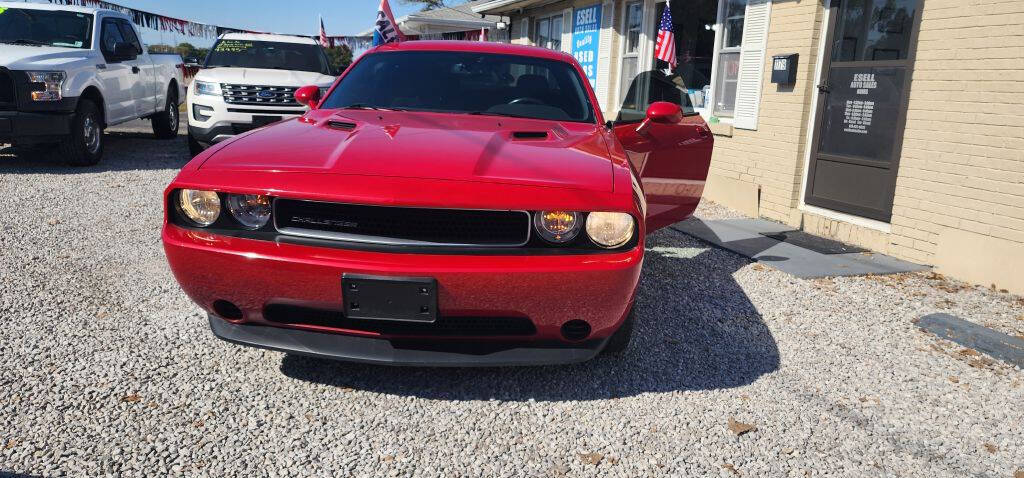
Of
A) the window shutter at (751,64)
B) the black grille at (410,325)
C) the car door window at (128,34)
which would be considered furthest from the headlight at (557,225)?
the car door window at (128,34)

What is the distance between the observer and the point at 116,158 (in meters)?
9.67

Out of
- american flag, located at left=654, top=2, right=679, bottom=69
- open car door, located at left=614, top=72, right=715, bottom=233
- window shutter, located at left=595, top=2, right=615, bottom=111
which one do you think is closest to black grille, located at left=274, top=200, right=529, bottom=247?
open car door, located at left=614, top=72, right=715, bottom=233

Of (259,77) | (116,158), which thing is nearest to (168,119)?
(116,158)

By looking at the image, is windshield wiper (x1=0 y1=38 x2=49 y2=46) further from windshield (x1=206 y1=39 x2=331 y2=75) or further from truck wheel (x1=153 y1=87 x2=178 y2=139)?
truck wheel (x1=153 y1=87 x2=178 y2=139)

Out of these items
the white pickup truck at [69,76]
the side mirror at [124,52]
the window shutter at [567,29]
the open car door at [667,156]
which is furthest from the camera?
the window shutter at [567,29]

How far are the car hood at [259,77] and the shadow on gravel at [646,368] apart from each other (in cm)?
622

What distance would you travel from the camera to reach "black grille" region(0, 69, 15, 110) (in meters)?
7.55

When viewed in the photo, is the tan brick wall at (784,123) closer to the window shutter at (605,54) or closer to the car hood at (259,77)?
the window shutter at (605,54)

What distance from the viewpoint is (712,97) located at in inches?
338

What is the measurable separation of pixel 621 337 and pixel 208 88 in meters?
7.46

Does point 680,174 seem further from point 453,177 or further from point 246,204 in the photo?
point 246,204

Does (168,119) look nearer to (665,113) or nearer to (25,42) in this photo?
(25,42)

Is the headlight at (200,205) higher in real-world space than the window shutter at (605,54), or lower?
lower

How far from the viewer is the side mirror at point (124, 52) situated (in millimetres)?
8945
